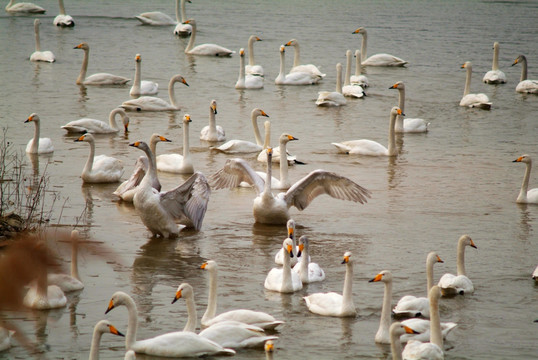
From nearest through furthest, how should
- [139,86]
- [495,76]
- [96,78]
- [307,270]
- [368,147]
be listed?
1. [307,270]
2. [368,147]
3. [139,86]
4. [96,78]
5. [495,76]

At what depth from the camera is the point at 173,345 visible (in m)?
7.09

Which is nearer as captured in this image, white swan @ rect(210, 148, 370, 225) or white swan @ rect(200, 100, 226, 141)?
white swan @ rect(210, 148, 370, 225)

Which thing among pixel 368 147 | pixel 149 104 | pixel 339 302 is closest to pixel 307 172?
pixel 368 147

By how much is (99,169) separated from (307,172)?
12.1 ft

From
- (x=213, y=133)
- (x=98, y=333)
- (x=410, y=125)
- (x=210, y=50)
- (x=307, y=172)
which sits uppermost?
(x=210, y=50)

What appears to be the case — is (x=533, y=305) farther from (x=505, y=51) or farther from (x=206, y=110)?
(x=505, y=51)

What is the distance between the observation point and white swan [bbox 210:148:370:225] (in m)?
12.0

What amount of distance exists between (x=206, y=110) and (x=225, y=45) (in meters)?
10.9

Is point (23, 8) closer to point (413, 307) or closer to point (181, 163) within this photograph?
point (181, 163)

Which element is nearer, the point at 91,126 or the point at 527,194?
the point at 527,194

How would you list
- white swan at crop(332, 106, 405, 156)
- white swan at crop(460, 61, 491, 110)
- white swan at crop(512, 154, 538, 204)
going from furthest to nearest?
white swan at crop(460, 61, 491, 110)
white swan at crop(332, 106, 405, 156)
white swan at crop(512, 154, 538, 204)

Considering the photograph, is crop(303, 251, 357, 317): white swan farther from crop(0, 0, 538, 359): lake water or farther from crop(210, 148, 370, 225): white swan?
crop(210, 148, 370, 225): white swan

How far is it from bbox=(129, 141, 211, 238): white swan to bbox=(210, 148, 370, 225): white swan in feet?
2.88

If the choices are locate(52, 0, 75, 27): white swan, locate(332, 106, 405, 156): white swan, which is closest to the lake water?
locate(332, 106, 405, 156): white swan
